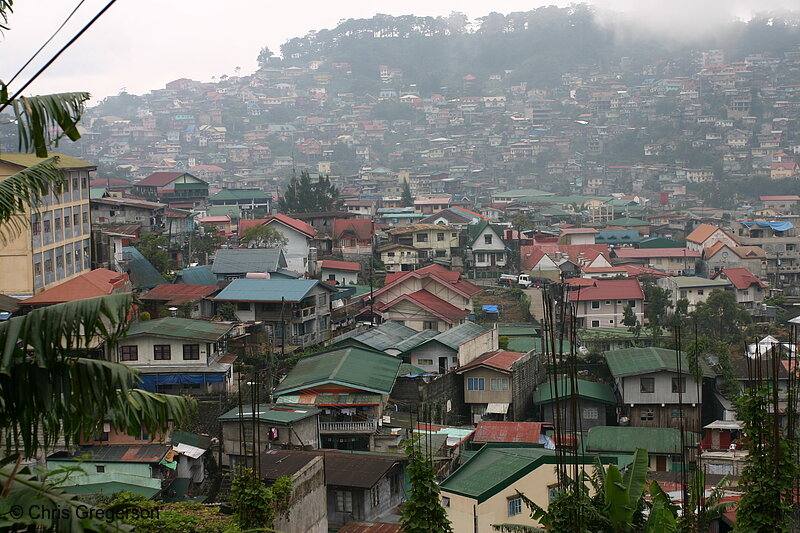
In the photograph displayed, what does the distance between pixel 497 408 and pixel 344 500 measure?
498 cm

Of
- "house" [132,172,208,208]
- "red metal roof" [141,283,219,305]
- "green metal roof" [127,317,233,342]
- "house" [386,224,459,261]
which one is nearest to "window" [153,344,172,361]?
"green metal roof" [127,317,233,342]

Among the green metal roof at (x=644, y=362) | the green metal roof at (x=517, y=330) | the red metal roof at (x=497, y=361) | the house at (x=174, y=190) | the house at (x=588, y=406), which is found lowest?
the house at (x=588, y=406)

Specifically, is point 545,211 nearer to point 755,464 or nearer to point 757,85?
point 755,464

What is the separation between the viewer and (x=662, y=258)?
29422 mm

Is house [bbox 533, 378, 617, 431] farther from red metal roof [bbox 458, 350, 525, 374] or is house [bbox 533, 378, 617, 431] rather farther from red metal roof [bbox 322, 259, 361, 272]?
red metal roof [bbox 322, 259, 361, 272]

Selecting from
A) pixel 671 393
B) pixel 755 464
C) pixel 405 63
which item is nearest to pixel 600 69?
pixel 405 63

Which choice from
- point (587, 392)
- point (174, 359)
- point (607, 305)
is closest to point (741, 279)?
point (607, 305)

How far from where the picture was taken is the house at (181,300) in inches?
625

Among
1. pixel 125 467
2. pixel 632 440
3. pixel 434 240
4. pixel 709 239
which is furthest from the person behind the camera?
pixel 709 239

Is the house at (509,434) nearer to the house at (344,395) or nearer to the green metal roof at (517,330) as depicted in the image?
the house at (344,395)

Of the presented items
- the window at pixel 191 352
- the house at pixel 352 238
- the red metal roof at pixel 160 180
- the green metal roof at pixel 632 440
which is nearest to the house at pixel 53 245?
the window at pixel 191 352

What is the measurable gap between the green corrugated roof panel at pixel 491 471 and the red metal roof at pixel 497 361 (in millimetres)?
4441

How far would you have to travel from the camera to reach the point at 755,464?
5973mm

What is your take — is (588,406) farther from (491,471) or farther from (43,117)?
(43,117)
